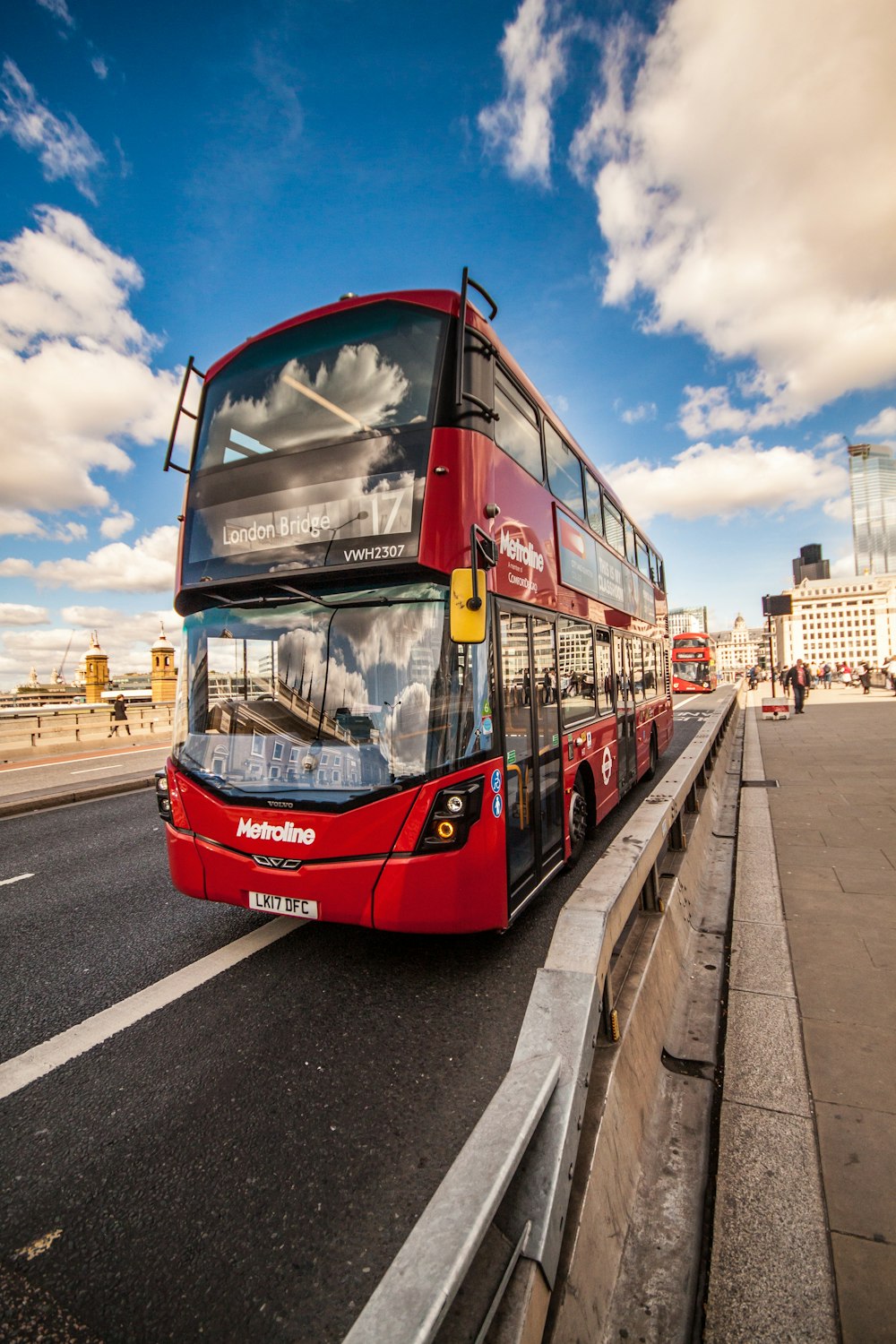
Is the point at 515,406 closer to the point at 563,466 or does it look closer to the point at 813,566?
the point at 563,466

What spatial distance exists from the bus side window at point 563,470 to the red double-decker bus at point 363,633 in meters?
1.03

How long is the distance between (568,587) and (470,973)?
358 centimetres

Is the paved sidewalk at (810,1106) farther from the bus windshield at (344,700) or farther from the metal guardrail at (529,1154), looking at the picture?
the bus windshield at (344,700)

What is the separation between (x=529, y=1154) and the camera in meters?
1.93

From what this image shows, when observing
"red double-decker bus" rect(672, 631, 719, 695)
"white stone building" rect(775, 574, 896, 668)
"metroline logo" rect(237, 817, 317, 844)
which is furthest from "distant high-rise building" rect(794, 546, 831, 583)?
"metroline logo" rect(237, 817, 317, 844)

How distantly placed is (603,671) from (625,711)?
1390 millimetres

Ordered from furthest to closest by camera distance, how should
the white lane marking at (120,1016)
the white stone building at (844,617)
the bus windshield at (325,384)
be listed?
the white stone building at (844,617) → the bus windshield at (325,384) → the white lane marking at (120,1016)

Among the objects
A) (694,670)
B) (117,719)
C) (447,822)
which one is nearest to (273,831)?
(447,822)

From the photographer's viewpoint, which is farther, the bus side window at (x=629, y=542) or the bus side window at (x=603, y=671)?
the bus side window at (x=629, y=542)

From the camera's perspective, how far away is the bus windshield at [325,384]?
13.4 feet

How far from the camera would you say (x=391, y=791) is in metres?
3.51

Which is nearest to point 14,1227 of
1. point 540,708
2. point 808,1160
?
point 808,1160

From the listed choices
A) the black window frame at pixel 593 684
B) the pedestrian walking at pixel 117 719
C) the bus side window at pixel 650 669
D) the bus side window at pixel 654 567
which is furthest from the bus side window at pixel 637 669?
the pedestrian walking at pixel 117 719

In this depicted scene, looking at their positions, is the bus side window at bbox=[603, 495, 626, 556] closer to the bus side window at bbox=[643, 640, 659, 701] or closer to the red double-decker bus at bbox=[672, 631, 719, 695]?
the bus side window at bbox=[643, 640, 659, 701]
